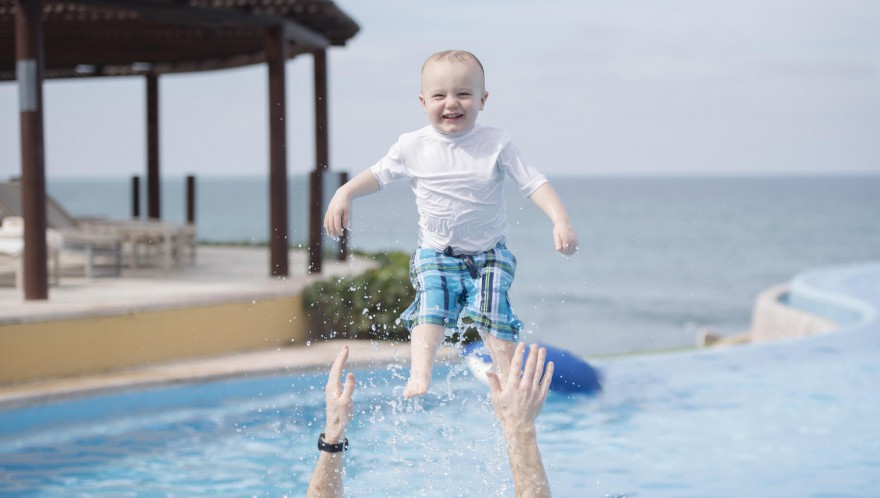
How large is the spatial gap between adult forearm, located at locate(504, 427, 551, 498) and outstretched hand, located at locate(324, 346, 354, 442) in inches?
19.2

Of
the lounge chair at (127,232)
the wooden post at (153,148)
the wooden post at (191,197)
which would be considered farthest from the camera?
the wooden post at (153,148)

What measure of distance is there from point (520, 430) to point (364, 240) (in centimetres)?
5756

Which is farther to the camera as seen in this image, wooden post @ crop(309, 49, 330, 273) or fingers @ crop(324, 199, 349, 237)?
wooden post @ crop(309, 49, 330, 273)

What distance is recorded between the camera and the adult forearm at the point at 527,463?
3150 millimetres

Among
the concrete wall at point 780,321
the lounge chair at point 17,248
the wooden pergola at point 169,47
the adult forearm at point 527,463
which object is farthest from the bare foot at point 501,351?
the concrete wall at point 780,321

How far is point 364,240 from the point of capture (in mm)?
60500

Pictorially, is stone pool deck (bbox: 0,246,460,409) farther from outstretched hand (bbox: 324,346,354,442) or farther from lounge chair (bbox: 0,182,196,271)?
outstretched hand (bbox: 324,346,354,442)

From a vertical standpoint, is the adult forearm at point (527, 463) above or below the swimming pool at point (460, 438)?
above

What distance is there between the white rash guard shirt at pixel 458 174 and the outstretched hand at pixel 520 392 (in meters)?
0.61

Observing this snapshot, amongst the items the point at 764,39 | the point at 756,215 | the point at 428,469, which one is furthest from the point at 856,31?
the point at 428,469

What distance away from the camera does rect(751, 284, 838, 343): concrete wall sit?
1386 cm

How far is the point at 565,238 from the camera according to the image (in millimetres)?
3176

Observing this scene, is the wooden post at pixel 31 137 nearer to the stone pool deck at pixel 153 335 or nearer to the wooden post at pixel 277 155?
the stone pool deck at pixel 153 335

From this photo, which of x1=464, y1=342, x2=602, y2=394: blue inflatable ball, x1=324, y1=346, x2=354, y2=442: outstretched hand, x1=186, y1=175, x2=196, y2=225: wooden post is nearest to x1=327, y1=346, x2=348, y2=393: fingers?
x1=324, y1=346, x2=354, y2=442: outstretched hand
